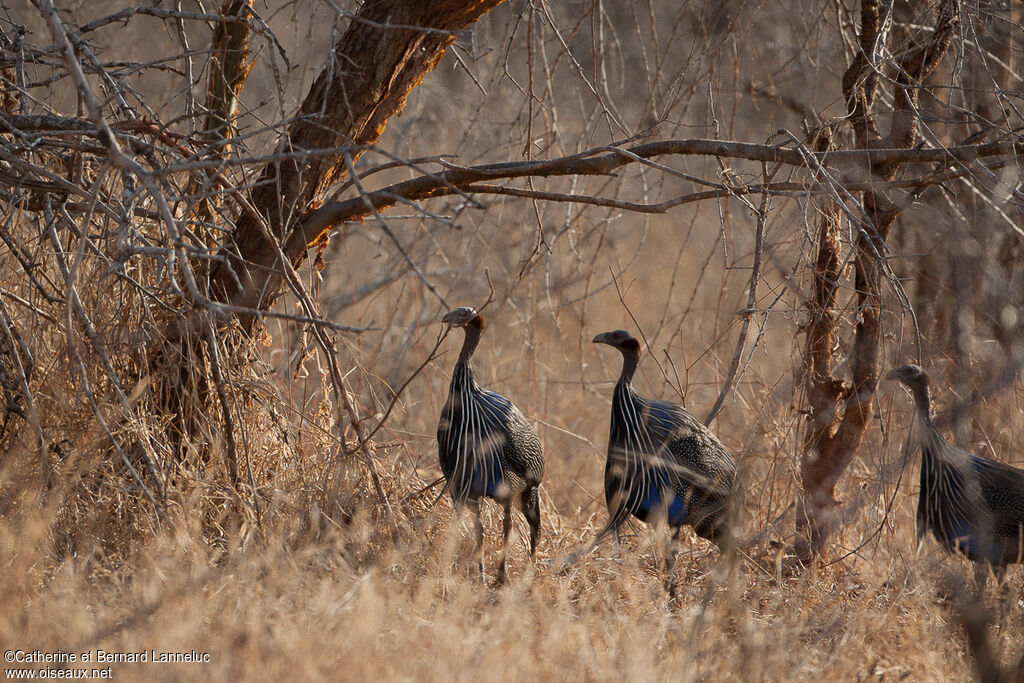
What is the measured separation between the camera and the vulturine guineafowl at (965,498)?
3786 mm

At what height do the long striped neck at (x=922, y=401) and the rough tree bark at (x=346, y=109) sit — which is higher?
the rough tree bark at (x=346, y=109)

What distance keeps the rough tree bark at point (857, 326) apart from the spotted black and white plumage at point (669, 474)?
17.2 inches

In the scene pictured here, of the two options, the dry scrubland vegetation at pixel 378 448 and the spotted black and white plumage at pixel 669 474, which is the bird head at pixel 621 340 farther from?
the spotted black and white plumage at pixel 669 474

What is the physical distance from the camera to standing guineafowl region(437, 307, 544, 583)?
4.15m

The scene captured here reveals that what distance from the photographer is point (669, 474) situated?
166 inches

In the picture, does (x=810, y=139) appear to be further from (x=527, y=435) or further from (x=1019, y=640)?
(x=1019, y=640)

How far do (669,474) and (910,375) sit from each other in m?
1.03

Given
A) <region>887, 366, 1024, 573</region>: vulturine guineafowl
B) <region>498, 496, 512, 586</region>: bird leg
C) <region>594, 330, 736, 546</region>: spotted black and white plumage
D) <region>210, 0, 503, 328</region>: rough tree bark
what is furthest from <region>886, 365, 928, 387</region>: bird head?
<region>210, 0, 503, 328</region>: rough tree bark

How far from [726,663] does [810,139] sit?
231 centimetres

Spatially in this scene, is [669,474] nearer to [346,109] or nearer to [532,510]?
[532,510]

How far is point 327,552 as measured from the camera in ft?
11.8

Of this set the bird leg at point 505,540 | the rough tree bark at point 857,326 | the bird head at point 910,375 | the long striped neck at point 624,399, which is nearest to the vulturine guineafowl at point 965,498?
the bird head at point 910,375

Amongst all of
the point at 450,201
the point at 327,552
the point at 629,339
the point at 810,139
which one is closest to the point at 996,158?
the point at 810,139

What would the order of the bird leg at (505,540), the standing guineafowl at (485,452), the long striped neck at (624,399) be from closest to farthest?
the bird leg at (505,540) → the standing guineafowl at (485,452) → the long striped neck at (624,399)
